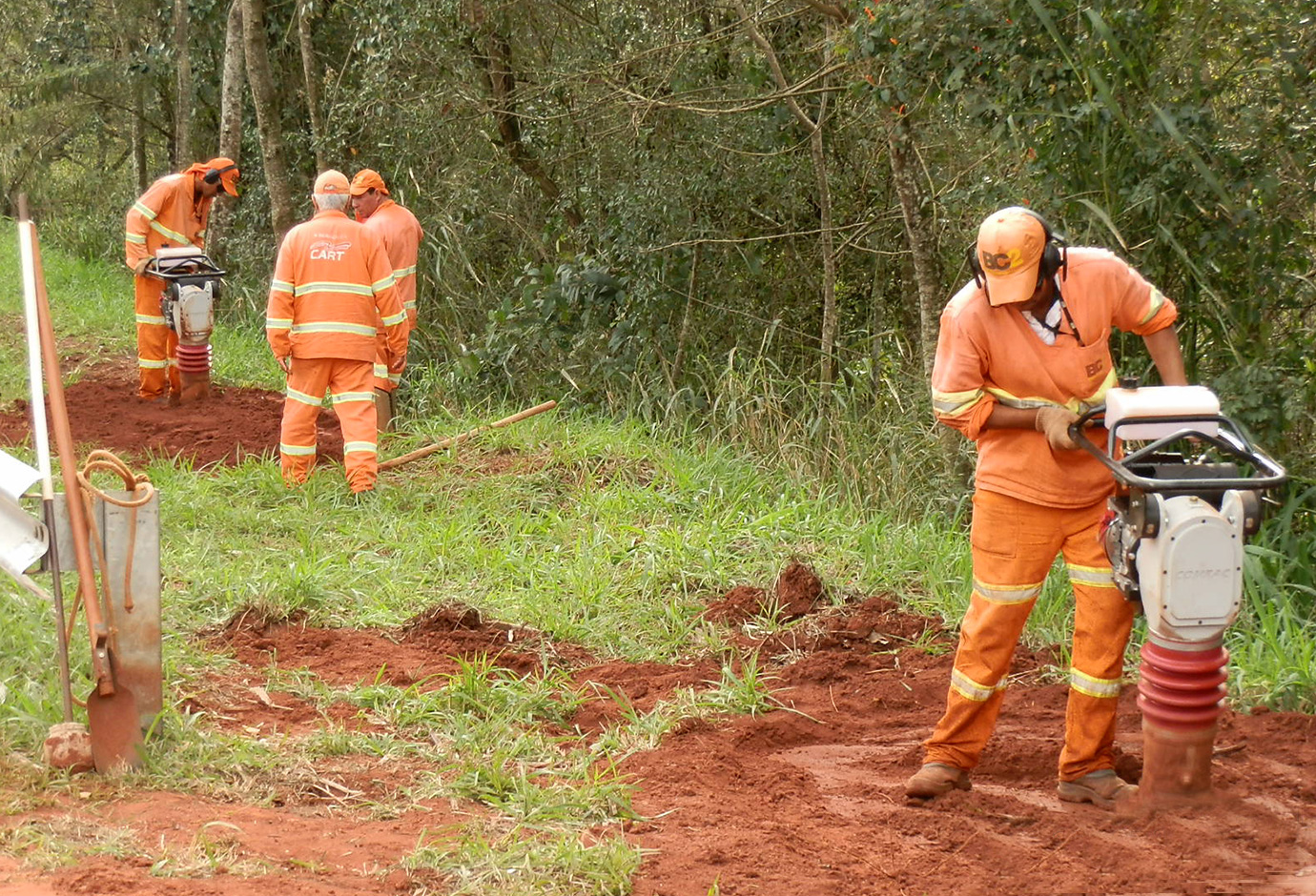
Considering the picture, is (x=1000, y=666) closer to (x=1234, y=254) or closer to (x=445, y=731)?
(x=445, y=731)

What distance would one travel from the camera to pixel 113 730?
12.9 feet

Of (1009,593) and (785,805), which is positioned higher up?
(1009,593)

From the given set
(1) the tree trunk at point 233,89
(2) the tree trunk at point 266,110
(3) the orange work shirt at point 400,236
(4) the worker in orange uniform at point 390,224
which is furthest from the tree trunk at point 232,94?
(3) the orange work shirt at point 400,236

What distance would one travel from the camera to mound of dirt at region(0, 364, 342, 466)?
8.83m

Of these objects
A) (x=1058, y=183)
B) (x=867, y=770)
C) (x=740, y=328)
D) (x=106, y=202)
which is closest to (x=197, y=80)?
(x=106, y=202)

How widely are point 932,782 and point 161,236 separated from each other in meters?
8.01

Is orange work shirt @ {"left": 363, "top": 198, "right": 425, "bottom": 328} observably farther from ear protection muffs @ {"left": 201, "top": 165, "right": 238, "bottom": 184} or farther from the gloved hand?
the gloved hand

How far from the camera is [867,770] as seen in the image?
450 centimetres

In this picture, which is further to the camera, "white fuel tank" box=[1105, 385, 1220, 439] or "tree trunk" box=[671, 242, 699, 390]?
"tree trunk" box=[671, 242, 699, 390]

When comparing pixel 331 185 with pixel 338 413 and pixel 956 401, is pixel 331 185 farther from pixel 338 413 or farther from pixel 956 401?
pixel 956 401

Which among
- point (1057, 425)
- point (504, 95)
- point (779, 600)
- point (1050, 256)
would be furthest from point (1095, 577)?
point (504, 95)

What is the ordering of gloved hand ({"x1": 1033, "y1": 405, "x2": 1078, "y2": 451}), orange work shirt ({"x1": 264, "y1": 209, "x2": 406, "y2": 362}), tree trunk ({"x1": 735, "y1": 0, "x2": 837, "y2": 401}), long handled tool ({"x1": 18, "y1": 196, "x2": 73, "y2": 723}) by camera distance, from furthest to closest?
tree trunk ({"x1": 735, "y1": 0, "x2": 837, "y2": 401}) < orange work shirt ({"x1": 264, "y1": 209, "x2": 406, "y2": 362}) < gloved hand ({"x1": 1033, "y1": 405, "x2": 1078, "y2": 451}) < long handled tool ({"x1": 18, "y1": 196, "x2": 73, "y2": 723})

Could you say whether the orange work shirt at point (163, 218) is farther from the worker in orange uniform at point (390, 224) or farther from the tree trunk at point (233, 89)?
the tree trunk at point (233, 89)

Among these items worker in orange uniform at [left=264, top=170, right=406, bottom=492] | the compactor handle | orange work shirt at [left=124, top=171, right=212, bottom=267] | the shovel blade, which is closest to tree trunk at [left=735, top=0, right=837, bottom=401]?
worker in orange uniform at [left=264, top=170, right=406, bottom=492]
